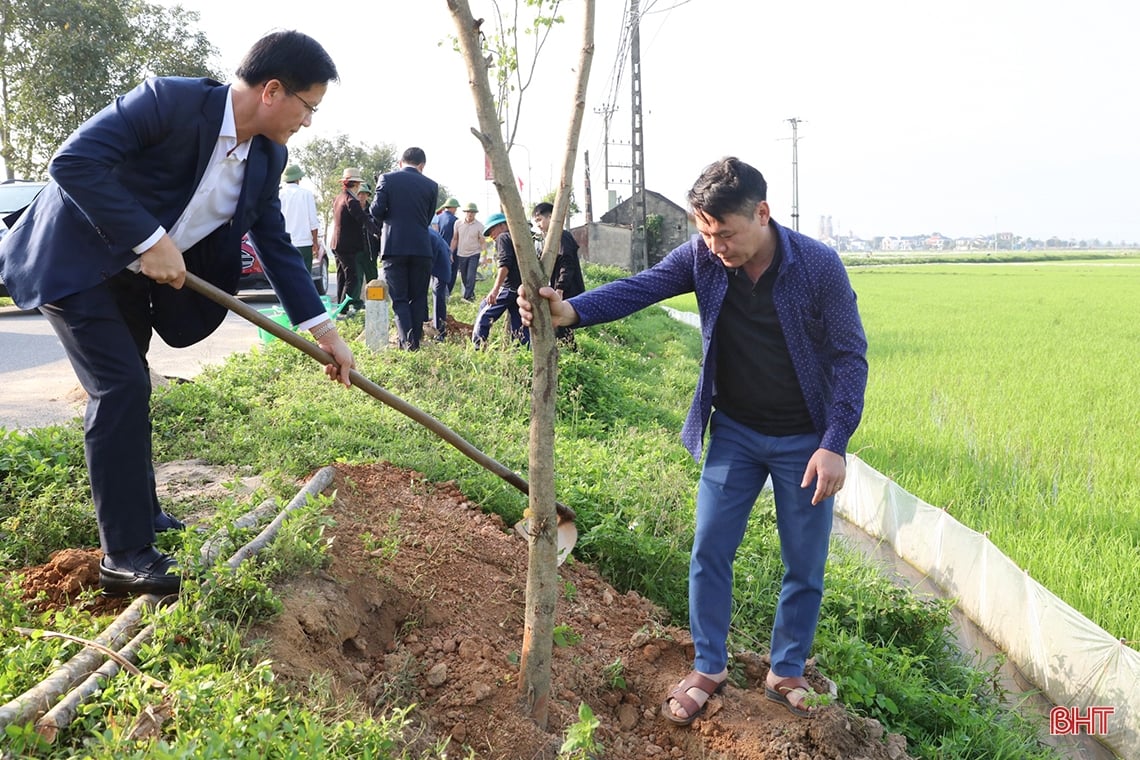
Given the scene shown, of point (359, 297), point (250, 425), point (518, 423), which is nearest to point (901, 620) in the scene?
point (518, 423)

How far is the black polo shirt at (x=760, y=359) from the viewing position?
106 inches

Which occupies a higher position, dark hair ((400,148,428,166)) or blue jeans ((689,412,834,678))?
dark hair ((400,148,428,166))

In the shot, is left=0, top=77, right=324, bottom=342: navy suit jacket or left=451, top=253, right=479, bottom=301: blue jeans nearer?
left=0, top=77, right=324, bottom=342: navy suit jacket

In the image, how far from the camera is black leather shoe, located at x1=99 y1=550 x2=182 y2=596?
2533 millimetres

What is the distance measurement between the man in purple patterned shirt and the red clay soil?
0.43 ft

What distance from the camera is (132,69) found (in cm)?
1900

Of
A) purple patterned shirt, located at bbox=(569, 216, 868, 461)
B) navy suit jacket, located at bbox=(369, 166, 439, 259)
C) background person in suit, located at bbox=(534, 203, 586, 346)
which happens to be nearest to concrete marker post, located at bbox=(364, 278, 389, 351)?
navy suit jacket, located at bbox=(369, 166, 439, 259)

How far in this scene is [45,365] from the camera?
694 cm

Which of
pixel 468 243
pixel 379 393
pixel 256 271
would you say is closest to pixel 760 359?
pixel 379 393

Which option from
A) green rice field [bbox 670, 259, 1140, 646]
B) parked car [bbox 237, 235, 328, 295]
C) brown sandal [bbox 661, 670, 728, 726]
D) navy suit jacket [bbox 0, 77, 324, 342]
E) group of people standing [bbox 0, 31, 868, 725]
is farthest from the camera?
parked car [bbox 237, 235, 328, 295]

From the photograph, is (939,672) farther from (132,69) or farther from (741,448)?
(132,69)

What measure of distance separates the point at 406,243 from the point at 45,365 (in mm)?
3049

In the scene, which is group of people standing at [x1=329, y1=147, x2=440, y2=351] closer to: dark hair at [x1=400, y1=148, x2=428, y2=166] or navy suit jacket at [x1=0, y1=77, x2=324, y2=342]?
dark hair at [x1=400, y1=148, x2=428, y2=166]

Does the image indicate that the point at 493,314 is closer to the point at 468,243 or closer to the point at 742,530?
the point at 742,530
